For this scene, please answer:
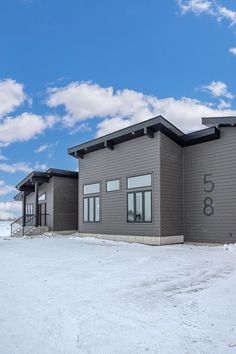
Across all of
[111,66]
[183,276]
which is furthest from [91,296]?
[111,66]

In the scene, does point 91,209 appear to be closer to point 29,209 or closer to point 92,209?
point 92,209

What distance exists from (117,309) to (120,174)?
1255 centimetres

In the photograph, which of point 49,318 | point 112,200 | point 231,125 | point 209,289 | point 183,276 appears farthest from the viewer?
point 112,200

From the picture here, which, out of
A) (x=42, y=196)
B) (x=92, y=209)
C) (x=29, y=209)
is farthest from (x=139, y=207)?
(x=29, y=209)

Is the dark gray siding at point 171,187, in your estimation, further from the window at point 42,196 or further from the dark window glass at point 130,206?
the window at point 42,196

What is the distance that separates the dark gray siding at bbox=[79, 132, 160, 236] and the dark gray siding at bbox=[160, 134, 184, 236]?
28cm

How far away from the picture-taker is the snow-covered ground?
3736mm

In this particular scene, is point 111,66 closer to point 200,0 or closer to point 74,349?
point 200,0

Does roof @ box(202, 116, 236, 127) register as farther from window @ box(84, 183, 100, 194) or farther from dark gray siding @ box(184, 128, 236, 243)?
window @ box(84, 183, 100, 194)

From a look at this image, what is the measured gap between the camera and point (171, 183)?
15.5m

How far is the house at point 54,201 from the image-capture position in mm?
23422

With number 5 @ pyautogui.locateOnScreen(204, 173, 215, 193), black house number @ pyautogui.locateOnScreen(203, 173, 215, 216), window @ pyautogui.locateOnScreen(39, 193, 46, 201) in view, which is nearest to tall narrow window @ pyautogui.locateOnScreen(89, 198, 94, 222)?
window @ pyautogui.locateOnScreen(39, 193, 46, 201)

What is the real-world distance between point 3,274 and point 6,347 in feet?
15.0

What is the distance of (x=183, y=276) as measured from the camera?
763cm
